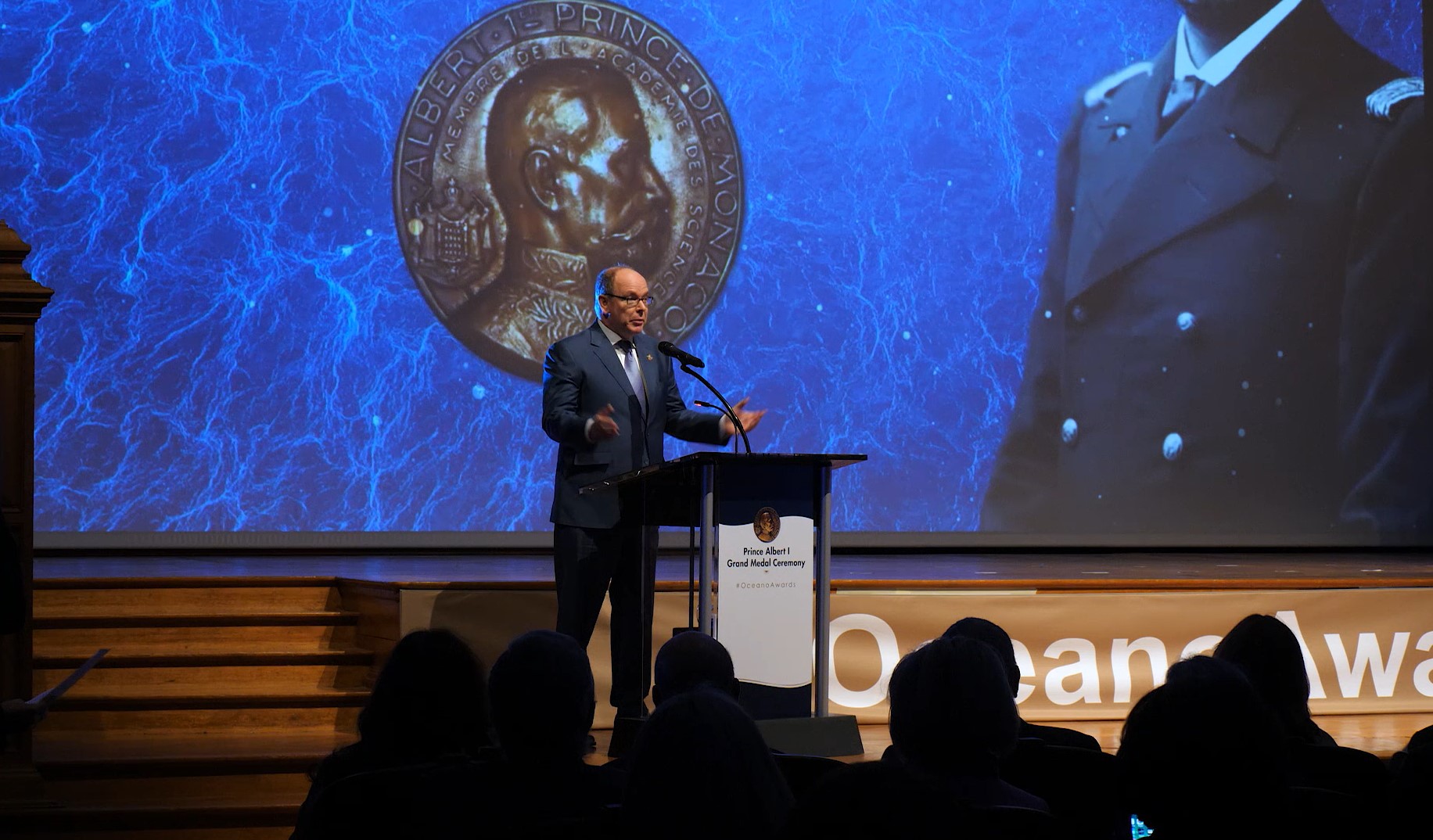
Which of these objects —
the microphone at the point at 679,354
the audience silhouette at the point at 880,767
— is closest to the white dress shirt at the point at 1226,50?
the microphone at the point at 679,354

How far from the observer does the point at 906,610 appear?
4844mm

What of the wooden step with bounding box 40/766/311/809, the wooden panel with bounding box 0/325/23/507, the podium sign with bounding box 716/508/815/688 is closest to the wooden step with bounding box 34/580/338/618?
the wooden step with bounding box 40/766/311/809

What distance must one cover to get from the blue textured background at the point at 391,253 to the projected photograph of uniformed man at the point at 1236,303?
267mm

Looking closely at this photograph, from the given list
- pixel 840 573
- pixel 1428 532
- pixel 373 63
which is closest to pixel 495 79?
pixel 373 63

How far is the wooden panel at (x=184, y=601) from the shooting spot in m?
4.60

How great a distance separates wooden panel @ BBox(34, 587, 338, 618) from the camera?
4.60m

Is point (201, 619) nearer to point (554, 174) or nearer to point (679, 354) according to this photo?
point (679, 354)

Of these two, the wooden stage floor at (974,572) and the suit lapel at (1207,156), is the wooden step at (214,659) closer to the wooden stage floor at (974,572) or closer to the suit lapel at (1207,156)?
the wooden stage floor at (974,572)

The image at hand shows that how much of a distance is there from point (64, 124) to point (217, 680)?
3102 mm

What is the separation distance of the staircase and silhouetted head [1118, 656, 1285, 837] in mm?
2783

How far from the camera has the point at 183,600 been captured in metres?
4.75

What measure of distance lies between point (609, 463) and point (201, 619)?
5.14ft

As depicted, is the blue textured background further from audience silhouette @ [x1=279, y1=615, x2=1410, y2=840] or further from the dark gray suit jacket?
audience silhouette @ [x1=279, y1=615, x2=1410, y2=840]

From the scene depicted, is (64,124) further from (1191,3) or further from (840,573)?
(1191,3)
